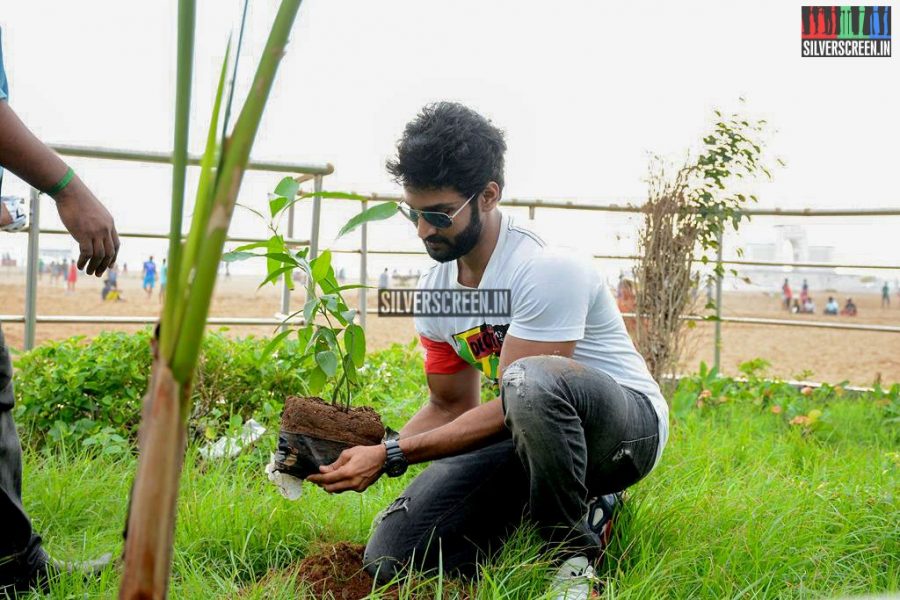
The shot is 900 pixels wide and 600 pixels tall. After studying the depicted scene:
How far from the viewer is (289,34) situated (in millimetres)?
708

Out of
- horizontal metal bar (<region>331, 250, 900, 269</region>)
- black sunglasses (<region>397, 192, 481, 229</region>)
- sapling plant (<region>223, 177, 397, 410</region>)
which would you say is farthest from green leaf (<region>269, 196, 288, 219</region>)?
horizontal metal bar (<region>331, 250, 900, 269</region>)

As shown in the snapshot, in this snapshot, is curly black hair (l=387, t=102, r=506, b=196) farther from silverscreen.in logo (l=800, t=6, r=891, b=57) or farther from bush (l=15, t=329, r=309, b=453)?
silverscreen.in logo (l=800, t=6, r=891, b=57)

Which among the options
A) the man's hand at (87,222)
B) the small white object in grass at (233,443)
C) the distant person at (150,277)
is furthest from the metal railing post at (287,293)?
the distant person at (150,277)

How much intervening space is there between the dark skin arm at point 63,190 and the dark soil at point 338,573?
31.5 inches

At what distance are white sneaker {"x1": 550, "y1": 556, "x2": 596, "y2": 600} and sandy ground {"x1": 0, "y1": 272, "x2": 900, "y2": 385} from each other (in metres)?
8.87

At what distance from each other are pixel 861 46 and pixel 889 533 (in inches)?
130

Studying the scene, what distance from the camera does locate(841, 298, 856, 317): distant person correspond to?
3653cm

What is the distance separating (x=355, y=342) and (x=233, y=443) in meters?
1.15

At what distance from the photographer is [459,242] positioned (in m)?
2.22

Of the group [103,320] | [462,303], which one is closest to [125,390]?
[103,320]

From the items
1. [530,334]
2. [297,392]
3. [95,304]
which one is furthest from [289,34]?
[95,304]

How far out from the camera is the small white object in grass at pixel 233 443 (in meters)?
2.85

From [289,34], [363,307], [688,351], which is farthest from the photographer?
[363,307]

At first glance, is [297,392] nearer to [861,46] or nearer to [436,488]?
[436,488]
